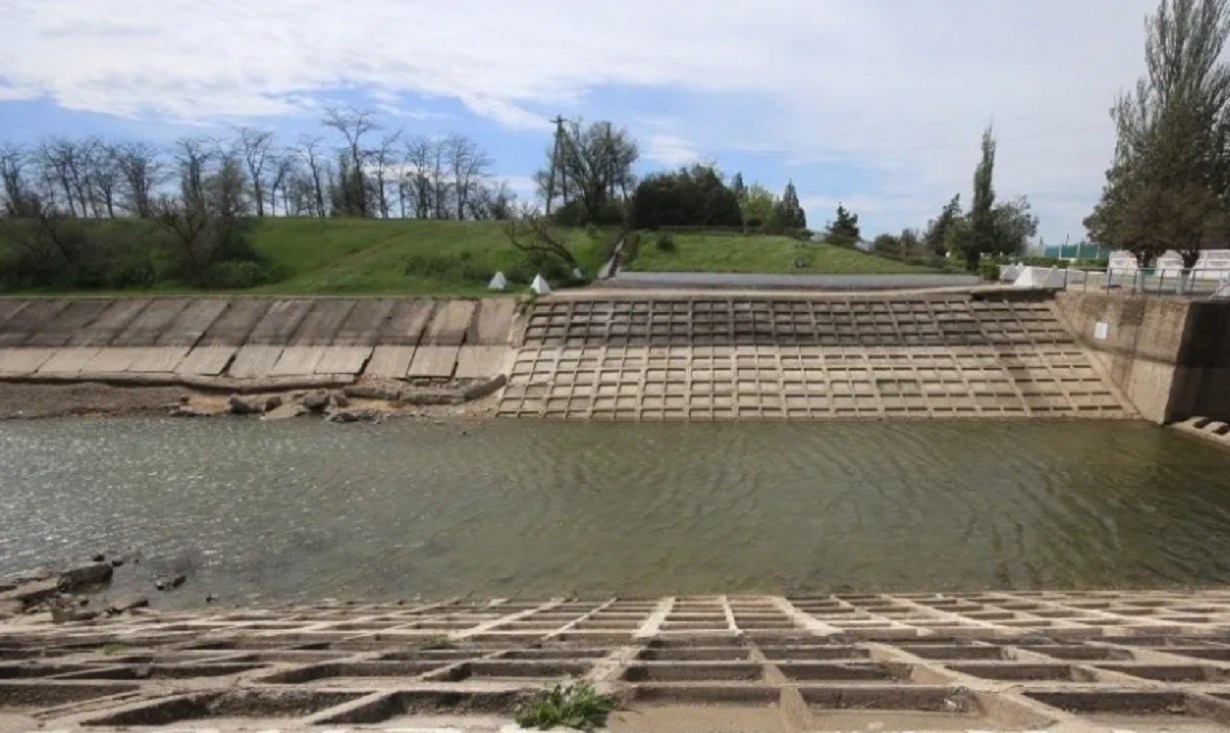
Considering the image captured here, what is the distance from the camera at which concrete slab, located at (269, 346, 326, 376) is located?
2803 centimetres

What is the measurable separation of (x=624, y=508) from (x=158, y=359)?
77.5 ft

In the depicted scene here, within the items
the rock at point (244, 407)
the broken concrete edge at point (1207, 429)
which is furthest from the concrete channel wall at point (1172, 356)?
the rock at point (244, 407)

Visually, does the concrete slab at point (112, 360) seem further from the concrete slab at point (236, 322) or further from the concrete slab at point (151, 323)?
the concrete slab at point (236, 322)

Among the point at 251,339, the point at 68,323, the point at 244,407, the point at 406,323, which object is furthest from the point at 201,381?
the point at 68,323

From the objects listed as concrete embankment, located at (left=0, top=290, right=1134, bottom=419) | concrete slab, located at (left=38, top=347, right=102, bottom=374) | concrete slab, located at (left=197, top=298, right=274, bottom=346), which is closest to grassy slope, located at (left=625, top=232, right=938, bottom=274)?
concrete embankment, located at (left=0, top=290, right=1134, bottom=419)

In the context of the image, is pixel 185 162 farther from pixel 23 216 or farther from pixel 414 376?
pixel 414 376

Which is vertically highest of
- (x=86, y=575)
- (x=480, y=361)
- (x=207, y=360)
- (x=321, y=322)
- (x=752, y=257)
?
(x=752, y=257)

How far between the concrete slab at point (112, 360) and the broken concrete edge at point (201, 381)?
0.79 meters

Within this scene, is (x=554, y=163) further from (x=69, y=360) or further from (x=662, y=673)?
(x=662, y=673)

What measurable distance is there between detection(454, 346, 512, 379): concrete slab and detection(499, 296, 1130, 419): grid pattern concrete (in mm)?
927

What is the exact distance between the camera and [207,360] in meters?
28.9

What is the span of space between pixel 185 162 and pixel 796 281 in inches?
2137

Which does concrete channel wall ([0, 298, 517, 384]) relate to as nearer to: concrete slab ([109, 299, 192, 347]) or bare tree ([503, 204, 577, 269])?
concrete slab ([109, 299, 192, 347])

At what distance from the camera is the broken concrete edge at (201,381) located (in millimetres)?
26562
